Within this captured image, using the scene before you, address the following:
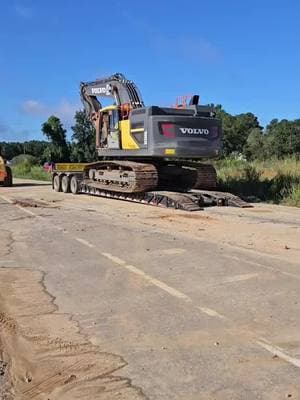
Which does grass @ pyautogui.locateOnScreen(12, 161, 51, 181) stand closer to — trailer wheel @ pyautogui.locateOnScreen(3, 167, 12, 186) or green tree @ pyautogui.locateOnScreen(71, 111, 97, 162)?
trailer wheel @ pyautogui.locateOnScreen(3, 167, 12, 186)

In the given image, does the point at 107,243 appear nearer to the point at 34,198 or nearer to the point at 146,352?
the point at 146,352

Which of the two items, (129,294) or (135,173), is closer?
(129,294)

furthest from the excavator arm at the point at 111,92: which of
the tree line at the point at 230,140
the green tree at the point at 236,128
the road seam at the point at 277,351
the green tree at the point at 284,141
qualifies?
the green tree at the point at 236,128

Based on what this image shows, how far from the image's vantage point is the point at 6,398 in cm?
425

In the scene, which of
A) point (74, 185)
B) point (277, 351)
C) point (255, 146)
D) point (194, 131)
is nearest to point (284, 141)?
point (255, 146)

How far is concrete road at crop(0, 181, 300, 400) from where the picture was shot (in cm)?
455

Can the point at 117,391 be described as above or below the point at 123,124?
below

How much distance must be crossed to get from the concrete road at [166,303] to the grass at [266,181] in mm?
6457

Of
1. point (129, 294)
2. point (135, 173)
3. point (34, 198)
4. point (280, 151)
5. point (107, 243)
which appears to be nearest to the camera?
point (129, 294)

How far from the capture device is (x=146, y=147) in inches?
746

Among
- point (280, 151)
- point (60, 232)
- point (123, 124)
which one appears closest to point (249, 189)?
point (123, 124)

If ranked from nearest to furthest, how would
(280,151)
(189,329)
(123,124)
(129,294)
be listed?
(189,329) → (129,294) → (123,124) → (280,151)

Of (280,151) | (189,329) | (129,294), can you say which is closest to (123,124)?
(129,294)

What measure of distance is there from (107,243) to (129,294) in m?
3.82
